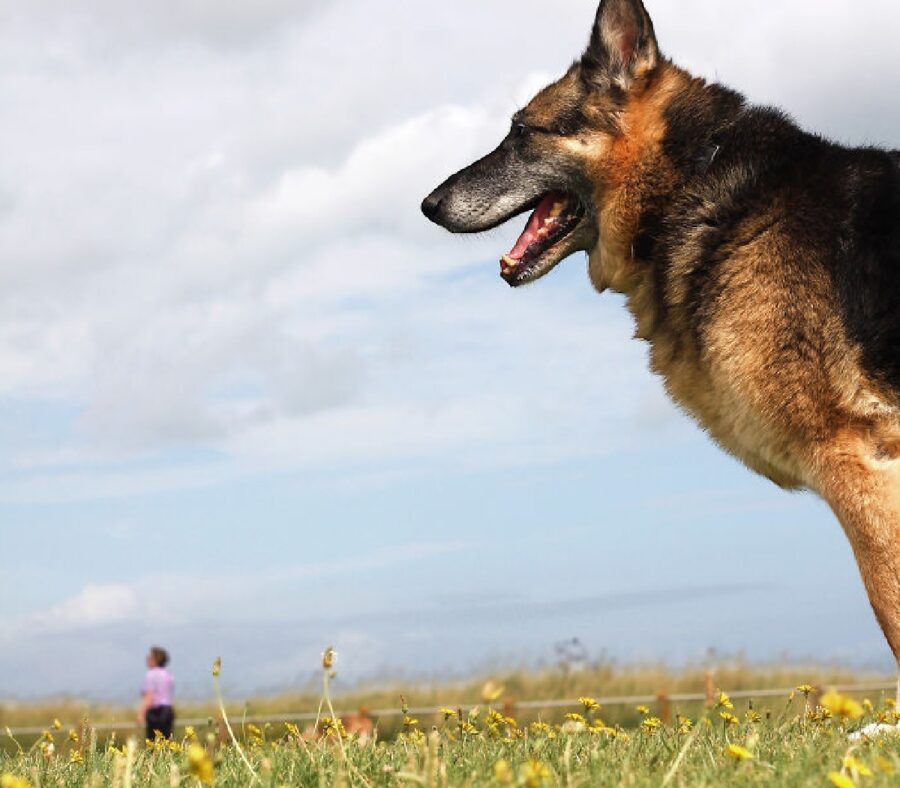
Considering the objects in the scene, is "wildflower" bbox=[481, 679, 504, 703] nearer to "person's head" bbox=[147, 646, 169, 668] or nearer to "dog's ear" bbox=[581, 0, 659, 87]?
"dog's ear" bbox=[581, 0, 659, 87]

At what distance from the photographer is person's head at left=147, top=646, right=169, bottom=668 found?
16172mm

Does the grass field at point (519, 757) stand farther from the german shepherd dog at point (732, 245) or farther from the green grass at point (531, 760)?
the german shepherd dog at point (732, 245)

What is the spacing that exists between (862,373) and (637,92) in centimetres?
212

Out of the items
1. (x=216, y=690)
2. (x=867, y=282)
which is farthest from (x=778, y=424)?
(x=216, y=690)

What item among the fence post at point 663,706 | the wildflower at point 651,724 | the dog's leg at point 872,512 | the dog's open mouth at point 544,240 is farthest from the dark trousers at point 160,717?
the dog's leg at point 872,512

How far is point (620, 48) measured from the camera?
6.22 m

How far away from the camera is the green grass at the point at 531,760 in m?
3.24

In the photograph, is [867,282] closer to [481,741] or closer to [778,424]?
[778,424]

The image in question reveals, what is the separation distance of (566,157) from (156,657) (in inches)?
480

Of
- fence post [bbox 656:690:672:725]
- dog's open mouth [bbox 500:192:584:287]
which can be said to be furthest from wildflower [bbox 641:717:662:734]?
fence post [bbox 656:690:672:725]

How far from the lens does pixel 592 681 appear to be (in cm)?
1783

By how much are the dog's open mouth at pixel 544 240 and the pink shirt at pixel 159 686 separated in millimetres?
11572

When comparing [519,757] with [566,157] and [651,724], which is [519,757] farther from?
[566,157]

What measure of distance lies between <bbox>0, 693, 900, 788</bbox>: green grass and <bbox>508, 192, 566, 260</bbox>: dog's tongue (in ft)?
8.73
